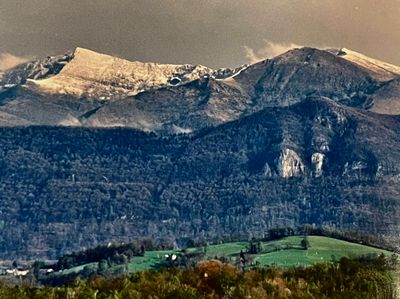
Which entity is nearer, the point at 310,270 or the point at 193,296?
the point at 193,296

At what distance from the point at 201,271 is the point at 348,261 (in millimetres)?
6535

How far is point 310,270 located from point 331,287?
12.9 feet

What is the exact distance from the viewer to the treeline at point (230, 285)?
3319 centimetres

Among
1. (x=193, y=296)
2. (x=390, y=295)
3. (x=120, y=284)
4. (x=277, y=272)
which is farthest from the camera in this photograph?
(x=277, y=272)

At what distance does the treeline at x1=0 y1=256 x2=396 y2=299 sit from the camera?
33188 mm

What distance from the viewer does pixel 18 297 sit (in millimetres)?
33062

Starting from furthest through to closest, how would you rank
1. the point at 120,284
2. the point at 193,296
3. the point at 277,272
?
1. the point at 277,272
2. the point at 120,284
3. the point at 193,296

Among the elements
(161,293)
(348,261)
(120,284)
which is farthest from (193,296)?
(348,261)

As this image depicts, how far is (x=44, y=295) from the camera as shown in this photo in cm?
3306

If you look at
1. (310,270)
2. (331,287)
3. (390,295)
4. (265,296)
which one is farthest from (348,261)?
(390,295)

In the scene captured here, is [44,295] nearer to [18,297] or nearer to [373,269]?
[18,297]

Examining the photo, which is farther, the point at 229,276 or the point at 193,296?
the point at 229,276

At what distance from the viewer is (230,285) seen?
34.7 m

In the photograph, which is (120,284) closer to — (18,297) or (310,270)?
(18,297)
